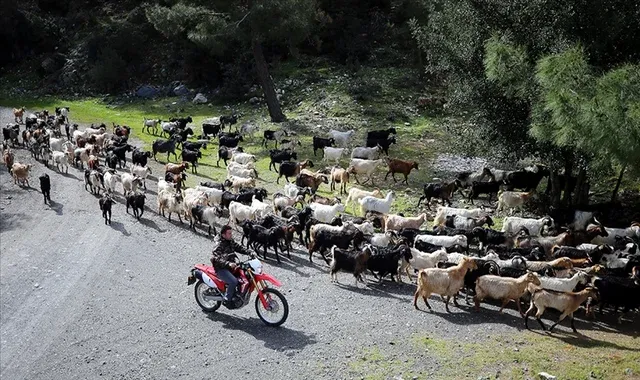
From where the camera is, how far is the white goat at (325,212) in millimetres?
16803

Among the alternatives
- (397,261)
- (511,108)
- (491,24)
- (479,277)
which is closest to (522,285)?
(479,277)

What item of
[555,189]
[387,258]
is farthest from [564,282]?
[555,189]

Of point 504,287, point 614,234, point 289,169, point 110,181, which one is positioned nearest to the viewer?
point 504,287

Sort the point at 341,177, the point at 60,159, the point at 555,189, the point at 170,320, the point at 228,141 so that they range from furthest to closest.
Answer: the point at 228,141, the point at 60,159, the point at 341,177, the point at 555,189, the point at 170,320

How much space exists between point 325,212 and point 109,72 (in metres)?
29.1

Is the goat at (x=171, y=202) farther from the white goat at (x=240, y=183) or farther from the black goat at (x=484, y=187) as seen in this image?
the black goat at (x=484, y=187)

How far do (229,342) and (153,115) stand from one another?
25.2 meters

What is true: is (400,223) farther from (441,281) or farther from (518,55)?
(518,55)

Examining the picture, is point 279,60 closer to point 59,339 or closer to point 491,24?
point 491,24

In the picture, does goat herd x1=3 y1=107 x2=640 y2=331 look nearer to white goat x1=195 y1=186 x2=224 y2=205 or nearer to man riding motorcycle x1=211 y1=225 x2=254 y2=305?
white goat x1=195 y1=186 x2=224 y2=205

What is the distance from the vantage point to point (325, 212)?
1688cm

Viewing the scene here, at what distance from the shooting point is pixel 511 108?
17.8 metres

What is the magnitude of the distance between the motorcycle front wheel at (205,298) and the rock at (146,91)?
1136 inches

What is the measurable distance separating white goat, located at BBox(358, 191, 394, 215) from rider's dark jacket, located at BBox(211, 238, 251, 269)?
20.8ft
